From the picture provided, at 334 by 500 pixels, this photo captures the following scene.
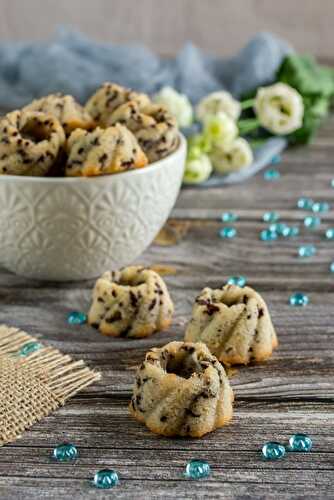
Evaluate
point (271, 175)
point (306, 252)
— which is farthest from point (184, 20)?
point (306, 252)

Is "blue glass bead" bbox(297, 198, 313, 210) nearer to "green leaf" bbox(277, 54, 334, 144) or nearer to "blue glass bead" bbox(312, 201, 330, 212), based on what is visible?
"blue glass bead" bbox(312, 201, 330, 212)

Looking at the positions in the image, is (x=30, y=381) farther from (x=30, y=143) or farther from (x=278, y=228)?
(x=278, y=228)

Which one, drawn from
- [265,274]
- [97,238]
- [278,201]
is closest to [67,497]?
[97,238]

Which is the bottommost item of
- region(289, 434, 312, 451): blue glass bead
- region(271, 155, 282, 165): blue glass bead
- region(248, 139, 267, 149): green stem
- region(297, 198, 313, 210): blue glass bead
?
region(271, 155, 282, 165): blue glass bead

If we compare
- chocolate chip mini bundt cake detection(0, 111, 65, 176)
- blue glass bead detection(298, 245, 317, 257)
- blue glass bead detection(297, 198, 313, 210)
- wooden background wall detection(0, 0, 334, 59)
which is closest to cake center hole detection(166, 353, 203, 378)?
chocolate chip mini bundt cake detection(0, 111, 65, 176)

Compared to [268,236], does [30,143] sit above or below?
above

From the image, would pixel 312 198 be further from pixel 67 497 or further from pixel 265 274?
pixel 67 497

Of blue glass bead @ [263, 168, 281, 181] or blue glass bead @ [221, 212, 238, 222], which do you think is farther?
blue glass bead @ [263, 168, 281, 181]
